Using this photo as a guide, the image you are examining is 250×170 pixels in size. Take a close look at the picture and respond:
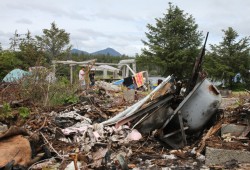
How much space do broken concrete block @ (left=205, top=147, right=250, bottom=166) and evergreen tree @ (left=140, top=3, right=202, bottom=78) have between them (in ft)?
91.8

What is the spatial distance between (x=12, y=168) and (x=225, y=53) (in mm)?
31026

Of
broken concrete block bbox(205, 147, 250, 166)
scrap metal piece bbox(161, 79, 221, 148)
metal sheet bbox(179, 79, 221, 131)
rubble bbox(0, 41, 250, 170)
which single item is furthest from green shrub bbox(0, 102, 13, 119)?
broken concrete block bbox(205, 147, 250, 166)

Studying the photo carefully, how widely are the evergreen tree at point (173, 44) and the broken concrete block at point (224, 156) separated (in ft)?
91.8

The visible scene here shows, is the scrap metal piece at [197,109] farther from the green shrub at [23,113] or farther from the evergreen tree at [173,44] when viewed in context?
the evergreen tree at [173,44]

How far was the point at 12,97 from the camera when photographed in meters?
8.25

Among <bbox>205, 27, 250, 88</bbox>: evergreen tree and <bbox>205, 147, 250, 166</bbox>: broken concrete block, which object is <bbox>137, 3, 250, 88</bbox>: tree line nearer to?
<bbox>205, 27, 250, 88</bbox>: evergreen tree

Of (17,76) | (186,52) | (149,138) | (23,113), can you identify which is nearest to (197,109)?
(149,138)

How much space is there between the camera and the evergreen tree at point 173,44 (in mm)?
32406

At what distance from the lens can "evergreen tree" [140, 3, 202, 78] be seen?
32406 mm

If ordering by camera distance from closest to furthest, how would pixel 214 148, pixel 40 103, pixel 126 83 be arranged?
pixel 214 148, pixel 40 103, pixel 126 83

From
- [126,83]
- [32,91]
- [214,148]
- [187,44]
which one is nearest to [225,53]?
[187,44]

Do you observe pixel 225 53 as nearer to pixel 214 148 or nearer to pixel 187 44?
pixel 187 44

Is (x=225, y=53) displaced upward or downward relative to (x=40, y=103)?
upward

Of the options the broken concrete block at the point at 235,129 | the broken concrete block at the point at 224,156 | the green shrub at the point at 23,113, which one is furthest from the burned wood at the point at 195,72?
the green shrub at the point at 23,113
